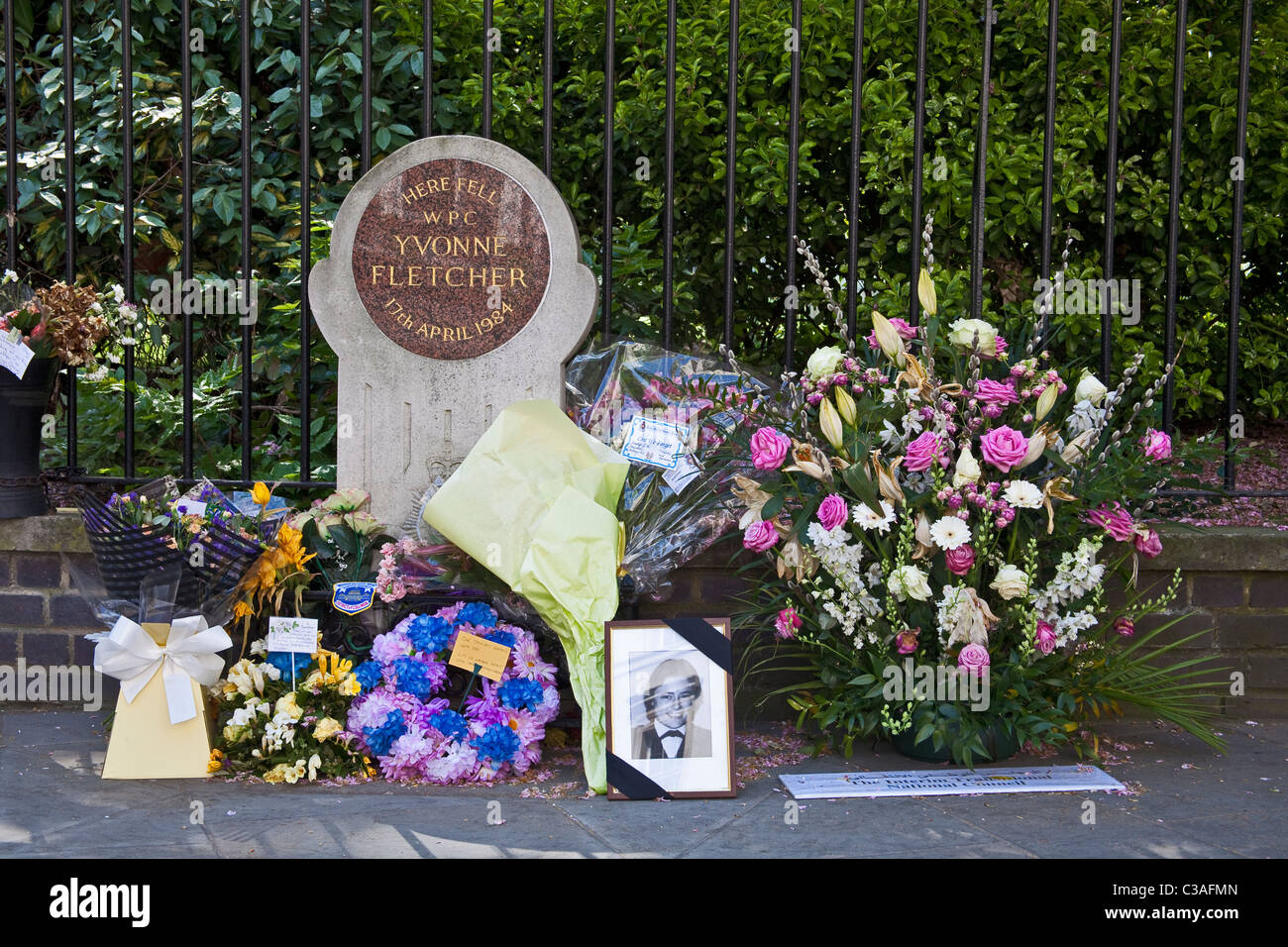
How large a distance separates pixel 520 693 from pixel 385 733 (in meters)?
0.41

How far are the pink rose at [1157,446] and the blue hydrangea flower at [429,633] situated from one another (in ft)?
7.09

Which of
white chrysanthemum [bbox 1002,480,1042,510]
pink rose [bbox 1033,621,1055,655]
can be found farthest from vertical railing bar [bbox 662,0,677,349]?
pink rose [bbox 1033,621,1055,655]

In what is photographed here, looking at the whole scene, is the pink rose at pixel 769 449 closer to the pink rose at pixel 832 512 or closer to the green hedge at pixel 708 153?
the pink rose at pixel 832 512

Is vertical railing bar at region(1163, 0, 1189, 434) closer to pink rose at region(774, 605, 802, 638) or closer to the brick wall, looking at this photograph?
the brick wall

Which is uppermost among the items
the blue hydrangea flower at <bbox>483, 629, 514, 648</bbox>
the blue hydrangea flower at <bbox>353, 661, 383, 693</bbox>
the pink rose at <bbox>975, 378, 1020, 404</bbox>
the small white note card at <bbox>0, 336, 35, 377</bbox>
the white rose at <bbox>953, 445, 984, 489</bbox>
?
the small white note card at <bbox>0, 336, 35, 377</bbox>

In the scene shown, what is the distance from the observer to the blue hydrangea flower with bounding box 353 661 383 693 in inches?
148

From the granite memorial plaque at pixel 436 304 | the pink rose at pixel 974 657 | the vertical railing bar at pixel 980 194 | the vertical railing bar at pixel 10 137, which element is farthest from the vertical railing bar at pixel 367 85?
the pink rose at pixel 974 657

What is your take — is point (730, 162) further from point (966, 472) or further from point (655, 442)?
point (966, 472)

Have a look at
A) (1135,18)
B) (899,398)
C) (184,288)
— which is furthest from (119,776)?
(1135,18)

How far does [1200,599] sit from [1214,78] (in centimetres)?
213

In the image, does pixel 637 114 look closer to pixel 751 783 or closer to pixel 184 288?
pixel 184 288

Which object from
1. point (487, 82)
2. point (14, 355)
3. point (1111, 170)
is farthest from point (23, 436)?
point (1111, 170)

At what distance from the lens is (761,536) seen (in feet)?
12.0

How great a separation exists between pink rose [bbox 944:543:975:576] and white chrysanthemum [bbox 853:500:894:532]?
0.63 feet
